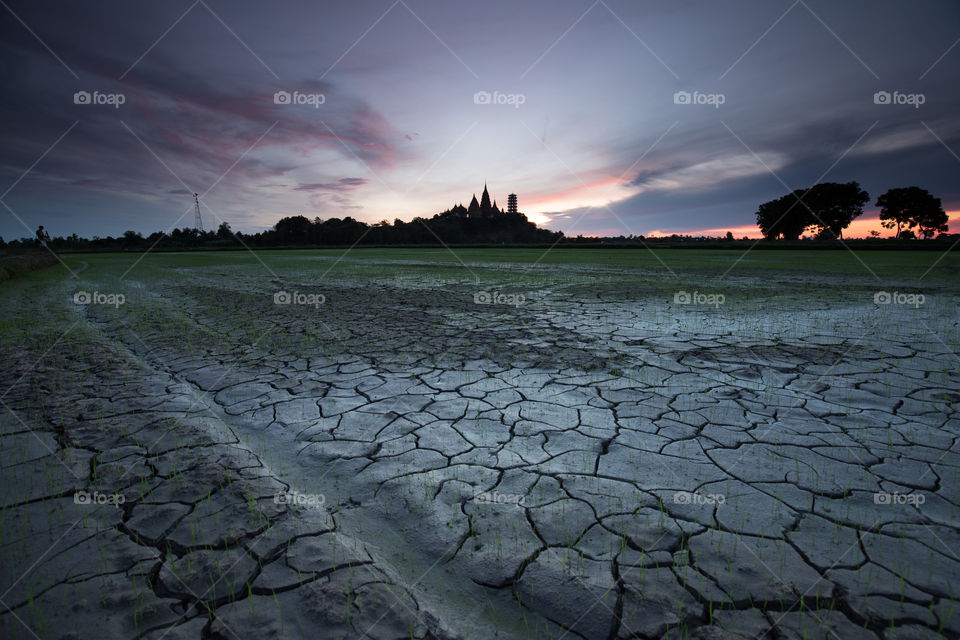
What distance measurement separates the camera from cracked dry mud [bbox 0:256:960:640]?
5.05ft

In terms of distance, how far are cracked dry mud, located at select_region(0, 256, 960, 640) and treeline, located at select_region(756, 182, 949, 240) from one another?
210 ft

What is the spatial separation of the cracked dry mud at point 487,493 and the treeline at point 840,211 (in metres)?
63.9

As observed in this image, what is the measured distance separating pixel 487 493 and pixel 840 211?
7049 centimetres

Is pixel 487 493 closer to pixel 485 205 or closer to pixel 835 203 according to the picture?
pixel 835 203

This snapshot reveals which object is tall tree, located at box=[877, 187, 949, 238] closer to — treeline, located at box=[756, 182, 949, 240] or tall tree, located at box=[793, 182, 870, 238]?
treeline, located at box=[756, 182, 949, 240]

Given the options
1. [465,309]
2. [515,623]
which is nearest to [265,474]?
[515,623]

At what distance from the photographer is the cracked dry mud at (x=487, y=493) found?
5.05 ft

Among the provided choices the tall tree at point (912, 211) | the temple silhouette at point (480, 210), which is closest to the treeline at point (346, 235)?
the temple silhouette at point (480, 210)

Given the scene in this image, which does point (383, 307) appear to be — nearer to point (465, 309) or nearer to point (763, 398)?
point (465, 309)

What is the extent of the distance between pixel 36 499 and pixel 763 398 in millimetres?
4788

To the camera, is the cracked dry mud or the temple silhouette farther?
the temple silhouette

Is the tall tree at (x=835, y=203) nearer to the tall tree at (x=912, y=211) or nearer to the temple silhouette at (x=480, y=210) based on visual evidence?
the tall tree at (x=912, y=211)

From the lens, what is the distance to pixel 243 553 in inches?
71.9

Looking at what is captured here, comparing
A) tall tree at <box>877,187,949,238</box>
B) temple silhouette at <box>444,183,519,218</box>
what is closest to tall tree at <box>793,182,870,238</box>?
tall tree at <box>877,187,949,238</box>
